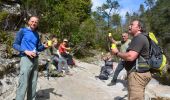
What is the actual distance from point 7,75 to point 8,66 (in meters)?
0.46

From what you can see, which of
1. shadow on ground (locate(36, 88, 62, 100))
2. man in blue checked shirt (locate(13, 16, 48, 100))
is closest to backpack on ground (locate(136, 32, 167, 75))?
man in blue checked shirt (locate(13, 16, 48, 100))

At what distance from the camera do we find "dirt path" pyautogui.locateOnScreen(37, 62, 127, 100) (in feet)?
31.4

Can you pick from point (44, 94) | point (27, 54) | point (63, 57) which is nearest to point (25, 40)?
point (27, 54)

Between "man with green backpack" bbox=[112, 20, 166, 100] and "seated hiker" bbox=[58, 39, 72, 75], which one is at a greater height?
"man with green backpack" bbox=[112, 20, 166, 100]

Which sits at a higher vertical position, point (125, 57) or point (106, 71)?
point (125, 57)

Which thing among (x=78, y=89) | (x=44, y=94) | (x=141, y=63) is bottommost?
(x=78, y=89)

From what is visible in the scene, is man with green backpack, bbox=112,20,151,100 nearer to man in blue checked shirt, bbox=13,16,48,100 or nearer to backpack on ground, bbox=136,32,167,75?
backpack on ground, bbox=136,32,167,75

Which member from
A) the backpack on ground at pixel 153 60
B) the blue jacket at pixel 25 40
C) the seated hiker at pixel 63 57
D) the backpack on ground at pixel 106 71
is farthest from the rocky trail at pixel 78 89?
the backpack on ground at pixel 153 60

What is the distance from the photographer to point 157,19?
3888 cm

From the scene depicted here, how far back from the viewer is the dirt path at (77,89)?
9561mm

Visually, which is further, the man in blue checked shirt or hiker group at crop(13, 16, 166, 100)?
the man in blue checked shirt

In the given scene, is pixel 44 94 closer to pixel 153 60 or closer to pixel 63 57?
pixel 153 60

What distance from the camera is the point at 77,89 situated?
10.8 m

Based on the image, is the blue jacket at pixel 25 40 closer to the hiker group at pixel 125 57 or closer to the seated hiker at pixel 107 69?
the hiker group at pixel 125 57
